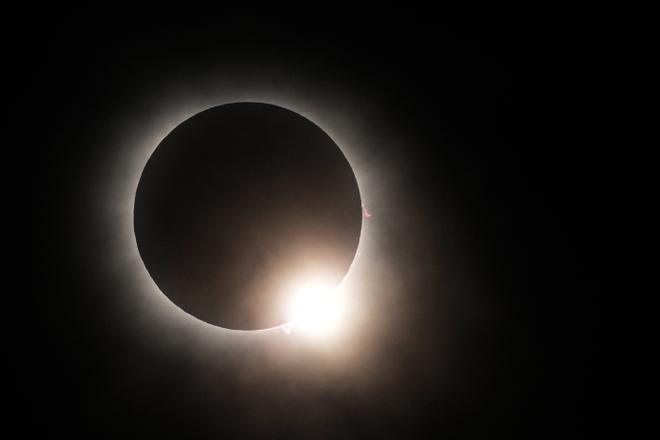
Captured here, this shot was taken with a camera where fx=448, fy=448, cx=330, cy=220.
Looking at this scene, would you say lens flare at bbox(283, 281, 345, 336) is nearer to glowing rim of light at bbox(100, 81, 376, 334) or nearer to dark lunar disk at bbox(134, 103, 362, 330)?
glowing rim of light at bbox(100, 81, 376, 334)

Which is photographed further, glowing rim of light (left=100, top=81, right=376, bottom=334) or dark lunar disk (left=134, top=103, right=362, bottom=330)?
glowing rim of light (left=100, top=81, right=376, bottom=334)

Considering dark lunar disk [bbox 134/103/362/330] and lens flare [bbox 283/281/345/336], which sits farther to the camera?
lens flare [bbox 283/281/345/336]

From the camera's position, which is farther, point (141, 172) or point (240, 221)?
point (141, 172)

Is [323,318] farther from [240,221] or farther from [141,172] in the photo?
[141,172]

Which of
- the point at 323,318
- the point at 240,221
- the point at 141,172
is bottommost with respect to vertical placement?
the point at 323,318

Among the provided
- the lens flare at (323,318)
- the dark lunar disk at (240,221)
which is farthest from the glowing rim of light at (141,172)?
the dark lunar disk at (240,221)

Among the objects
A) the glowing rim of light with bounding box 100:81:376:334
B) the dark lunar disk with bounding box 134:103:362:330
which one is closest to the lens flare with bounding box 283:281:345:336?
the glowing rim of light with bounding box 100:81:376:334

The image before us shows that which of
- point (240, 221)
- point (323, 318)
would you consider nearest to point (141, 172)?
point (240, 221)

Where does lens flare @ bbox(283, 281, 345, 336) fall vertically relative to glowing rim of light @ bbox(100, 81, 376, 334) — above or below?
below

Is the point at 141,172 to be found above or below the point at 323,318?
above
